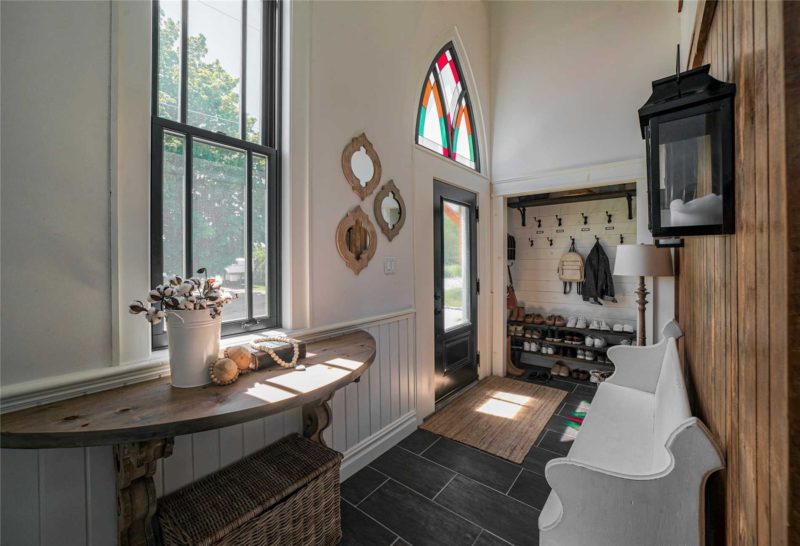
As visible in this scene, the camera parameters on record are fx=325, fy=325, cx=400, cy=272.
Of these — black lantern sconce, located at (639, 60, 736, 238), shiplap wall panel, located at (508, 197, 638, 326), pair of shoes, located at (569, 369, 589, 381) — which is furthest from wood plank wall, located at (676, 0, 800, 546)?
shiplap wall panel, located at (508, 197, 638, 326)

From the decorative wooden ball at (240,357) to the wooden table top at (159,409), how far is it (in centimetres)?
3

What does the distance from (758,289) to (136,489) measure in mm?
1712

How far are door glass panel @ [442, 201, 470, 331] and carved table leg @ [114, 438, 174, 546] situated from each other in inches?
91.1

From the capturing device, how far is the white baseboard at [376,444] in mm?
1977

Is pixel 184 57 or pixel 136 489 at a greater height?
pixel 184 57

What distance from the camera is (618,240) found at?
3.62 m

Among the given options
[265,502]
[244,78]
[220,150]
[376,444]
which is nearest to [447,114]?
[244,78]

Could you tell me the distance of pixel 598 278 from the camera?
3621mm

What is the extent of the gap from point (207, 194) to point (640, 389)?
9.18 ft

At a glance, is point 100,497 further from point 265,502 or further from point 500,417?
point 500,417

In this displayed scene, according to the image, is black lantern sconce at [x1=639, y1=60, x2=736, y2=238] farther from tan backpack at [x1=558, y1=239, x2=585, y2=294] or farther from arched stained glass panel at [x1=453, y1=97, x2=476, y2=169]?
tan backpack at [x1=558, y1=239, x2=585, y2=294]

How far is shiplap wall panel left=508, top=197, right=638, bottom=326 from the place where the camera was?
360cm

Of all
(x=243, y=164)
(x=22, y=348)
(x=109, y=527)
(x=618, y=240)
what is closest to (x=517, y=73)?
(x=618, y=240)

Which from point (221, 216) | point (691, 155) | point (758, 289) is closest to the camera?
point (758, 289)
